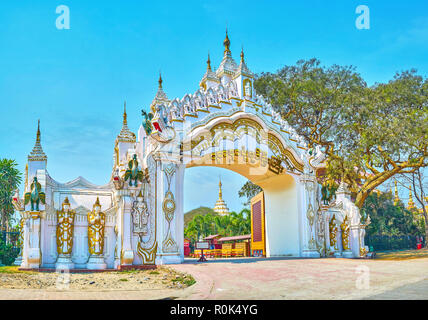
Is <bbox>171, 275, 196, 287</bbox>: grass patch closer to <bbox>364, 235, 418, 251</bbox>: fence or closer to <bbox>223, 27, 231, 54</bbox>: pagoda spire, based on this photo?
<bbox>223, 27, 231, 54</bbox>: pagoda spire

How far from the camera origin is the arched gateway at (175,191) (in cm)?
1134

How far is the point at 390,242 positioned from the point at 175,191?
2440cm

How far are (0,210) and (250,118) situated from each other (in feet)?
58.9

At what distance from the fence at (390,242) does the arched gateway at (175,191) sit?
14478 millimetres

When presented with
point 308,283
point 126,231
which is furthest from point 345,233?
point 308,283

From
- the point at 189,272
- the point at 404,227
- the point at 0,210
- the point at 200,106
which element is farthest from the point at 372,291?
the point at 404,227

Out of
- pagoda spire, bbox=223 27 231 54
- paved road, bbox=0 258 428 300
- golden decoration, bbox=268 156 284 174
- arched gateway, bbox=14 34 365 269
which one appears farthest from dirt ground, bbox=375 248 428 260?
pagoda spire, bbox=223 27 231 54

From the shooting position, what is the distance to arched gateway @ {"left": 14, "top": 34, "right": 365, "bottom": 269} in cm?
1134

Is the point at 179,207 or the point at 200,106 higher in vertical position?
the point at 200,106

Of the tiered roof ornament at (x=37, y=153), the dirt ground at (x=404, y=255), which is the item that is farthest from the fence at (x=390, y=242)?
the tiered roof ornament at (x=37, y=153)

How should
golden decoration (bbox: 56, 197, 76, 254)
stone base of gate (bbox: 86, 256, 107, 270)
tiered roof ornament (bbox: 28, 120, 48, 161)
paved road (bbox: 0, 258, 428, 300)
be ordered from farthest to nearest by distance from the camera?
tiered roof ornament (bbox: 28, 120, 48, 161)
stone base of gate (bbox: 86, 256, 107, 270)
golden decoration (bbox: 56, 197, 76, 254)
paved road (bbox: 0, 258, 428, 300)

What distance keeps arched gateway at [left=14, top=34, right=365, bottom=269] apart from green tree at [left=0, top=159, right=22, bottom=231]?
1288 cm
